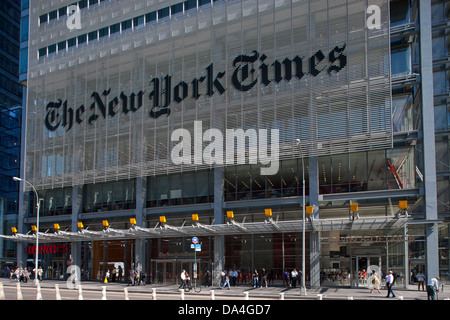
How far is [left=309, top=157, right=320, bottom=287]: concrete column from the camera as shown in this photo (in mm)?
36594

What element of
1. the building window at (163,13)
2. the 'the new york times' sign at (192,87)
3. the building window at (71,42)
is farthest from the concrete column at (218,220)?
the building window at (71,42)

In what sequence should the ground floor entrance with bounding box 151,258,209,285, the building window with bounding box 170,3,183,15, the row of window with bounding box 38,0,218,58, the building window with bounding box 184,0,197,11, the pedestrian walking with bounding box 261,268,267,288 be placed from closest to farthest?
the pedestrian walking with bounding box 261,268,267,288, the ground floor entrance with bounding box 151,258,209,285, the building window with bounding box 184,0,197,11, the row of window with bounding box 38,0,218,58, the building window with bounding box 170,3,183,15

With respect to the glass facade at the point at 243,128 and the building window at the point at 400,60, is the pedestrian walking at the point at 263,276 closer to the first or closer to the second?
the glass facade at the point at 243,128

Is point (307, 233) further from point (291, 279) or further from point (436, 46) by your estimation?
point (436, 46)

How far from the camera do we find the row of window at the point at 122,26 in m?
46.0

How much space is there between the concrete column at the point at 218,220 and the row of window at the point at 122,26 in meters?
17.6

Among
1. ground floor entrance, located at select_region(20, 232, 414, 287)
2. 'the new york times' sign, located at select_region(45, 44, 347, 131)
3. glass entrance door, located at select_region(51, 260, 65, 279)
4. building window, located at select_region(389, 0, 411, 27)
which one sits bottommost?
glass entrance door, located at select_region(51, 260, 65, 279)

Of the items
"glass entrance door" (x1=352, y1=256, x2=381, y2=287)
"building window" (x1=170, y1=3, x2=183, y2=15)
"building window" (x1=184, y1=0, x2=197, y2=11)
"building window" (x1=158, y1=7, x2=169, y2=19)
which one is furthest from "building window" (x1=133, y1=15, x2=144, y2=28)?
"glass entrance door" (x1=352, y1=256, x2=381, y2=287)

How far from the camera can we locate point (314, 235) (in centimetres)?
3722

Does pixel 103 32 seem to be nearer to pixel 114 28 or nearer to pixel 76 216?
pixel 114 28

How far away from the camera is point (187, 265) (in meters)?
43.0

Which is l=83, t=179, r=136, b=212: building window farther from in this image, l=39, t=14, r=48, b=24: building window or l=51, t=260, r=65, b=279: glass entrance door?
l=39, t=14, r=48, b=24: building window

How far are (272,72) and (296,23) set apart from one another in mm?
4776

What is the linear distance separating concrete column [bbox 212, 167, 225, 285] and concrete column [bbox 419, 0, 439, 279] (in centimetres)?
1731
